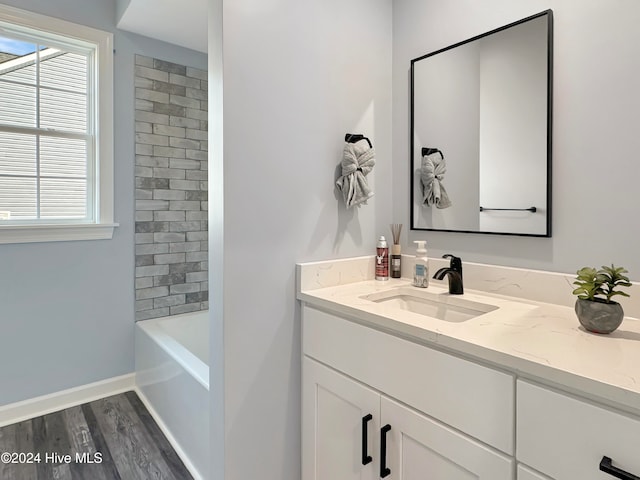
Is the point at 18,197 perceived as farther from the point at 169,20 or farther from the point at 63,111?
the point at 169,20

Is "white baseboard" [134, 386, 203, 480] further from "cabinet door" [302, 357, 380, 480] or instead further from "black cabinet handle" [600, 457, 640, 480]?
Result: "black cabinet handle" [600, 457, 640, 480]

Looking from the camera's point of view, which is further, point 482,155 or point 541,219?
point 482,155

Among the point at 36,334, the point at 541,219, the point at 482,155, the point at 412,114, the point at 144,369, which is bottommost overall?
the point at 144,369

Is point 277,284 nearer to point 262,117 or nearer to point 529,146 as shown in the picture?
point 262,117

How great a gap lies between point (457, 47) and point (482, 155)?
1.58ft

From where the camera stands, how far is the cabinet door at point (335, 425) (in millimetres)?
1215

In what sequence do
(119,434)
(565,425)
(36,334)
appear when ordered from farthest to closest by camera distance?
(36,334), (119,434), (565,425)

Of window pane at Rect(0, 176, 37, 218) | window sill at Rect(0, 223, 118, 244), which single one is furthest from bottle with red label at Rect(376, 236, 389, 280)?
window pane at Rect(0, 176, 37, 218)

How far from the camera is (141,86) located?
2592 mm

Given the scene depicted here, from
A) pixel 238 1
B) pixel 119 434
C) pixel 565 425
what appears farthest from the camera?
pixel 119 434

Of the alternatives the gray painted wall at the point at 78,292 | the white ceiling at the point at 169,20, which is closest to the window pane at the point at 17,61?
the gray painted wall at the point at 78,292

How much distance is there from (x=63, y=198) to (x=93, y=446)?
1.49 m

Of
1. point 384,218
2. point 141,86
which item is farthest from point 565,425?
point 141,86

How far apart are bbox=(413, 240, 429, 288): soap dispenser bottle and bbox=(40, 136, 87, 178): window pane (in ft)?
7.29
